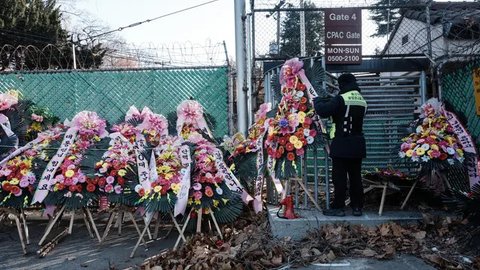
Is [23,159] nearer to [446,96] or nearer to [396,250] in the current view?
[396,250]

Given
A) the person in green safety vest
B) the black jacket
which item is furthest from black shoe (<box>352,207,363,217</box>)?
the black jacket

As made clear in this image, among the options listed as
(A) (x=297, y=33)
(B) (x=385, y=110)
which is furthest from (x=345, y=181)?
(A) (x=297, y=33)

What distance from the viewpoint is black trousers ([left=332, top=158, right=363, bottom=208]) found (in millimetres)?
4902

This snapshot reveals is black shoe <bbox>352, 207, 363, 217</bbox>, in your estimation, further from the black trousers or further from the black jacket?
the black jacket

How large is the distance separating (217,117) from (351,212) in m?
3.03

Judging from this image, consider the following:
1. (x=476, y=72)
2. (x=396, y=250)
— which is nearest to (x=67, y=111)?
(x=396, y=250)

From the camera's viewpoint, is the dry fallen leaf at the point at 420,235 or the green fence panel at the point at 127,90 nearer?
the dry fallen leaf at the point at 420,235

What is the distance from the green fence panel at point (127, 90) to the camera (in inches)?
290

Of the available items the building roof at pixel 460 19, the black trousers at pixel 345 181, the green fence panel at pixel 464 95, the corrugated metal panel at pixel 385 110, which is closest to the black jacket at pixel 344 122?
the black trousers at pixel 345 181

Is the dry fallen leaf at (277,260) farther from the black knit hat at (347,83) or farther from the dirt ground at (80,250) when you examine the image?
the black knit hat at (347,83)

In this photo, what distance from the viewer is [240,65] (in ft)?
22.6

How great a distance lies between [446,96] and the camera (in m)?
6.24

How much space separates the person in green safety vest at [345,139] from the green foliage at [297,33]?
7.05ft

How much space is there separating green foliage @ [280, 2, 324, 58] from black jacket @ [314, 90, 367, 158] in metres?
2.19
